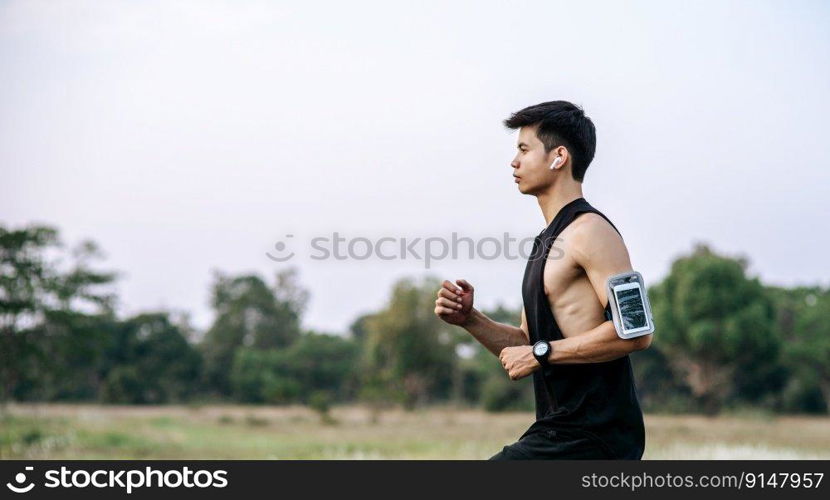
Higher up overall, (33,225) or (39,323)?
(33,225)

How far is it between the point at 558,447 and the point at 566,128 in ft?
5.10

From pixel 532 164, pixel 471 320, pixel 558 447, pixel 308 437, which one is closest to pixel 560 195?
pixel 532 164

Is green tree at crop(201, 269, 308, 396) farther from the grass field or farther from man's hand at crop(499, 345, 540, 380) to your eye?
man's hand at crop(499, 345, 540, 380)

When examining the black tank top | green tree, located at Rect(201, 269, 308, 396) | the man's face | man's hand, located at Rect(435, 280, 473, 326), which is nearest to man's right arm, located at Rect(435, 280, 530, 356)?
man's hand, located at Rect(435, 280, 473, 326)

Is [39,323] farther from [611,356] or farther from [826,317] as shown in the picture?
[826,317]

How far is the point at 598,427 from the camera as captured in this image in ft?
15.8

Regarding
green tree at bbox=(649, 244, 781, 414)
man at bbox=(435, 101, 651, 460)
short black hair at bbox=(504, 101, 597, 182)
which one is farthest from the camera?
green tree at bbox=(649, 244, 781, 414)

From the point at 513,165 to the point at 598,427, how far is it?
53.1 inches

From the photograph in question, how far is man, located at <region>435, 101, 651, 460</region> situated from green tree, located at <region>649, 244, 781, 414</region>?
5062 centimetres

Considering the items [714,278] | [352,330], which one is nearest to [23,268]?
[714,278]

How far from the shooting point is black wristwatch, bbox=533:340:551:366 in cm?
473

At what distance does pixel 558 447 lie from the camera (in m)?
4.88

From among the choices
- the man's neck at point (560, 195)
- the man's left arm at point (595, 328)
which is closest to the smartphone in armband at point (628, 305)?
the man's left arm at point (595, 328)

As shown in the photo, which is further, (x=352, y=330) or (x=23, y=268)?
(x=352, y=330)
